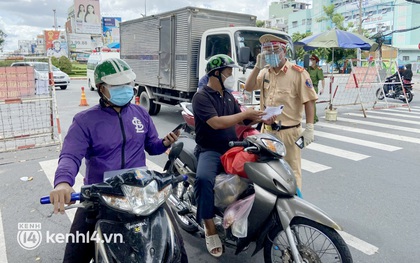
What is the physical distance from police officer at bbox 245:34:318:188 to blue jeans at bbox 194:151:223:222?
0.92 meters

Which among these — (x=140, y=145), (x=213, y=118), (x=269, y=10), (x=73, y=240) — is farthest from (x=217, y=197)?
(x=269, y=10)

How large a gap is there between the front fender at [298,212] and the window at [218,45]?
654 cm

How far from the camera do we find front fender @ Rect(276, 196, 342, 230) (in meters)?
2.48

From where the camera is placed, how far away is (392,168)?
6102 mm

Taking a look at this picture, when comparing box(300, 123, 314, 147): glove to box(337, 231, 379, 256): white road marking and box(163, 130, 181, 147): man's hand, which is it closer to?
box(337, 231, 379, 256): white road marking

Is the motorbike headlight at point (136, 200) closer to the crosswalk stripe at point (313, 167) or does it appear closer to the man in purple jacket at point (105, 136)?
the man in purple jacket at point (105, 136)

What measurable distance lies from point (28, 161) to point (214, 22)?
583 centimetres

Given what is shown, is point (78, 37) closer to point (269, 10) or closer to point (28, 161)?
point (269, 10)

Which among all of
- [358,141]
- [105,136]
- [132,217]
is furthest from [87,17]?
[132,217]

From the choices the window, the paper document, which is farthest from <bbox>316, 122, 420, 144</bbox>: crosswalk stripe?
the paper document

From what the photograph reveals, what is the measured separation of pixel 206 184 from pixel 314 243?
Answer: 0.99 m

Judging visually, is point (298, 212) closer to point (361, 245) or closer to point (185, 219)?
point (361, 245)

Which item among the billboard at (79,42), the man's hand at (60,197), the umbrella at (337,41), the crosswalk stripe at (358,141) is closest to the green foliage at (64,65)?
the umbrella at (337,41)

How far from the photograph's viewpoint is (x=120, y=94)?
2.40 metres
